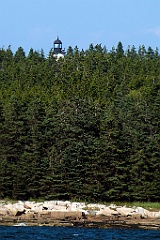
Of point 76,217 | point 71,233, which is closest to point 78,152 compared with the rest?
point 76,217

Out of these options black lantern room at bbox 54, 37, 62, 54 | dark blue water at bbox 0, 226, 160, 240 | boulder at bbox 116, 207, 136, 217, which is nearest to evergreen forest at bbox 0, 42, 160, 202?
boulder at bbox 116, 207, 136, 217

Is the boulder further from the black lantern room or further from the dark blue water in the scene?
the black lantern room

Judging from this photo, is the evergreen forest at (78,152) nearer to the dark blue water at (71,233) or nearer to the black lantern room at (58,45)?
the dark blue water at (71,233)

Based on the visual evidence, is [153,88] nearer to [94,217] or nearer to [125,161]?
[125,161]

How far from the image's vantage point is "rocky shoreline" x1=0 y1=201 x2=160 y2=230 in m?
34.1

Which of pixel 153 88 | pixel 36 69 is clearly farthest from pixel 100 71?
pixel 153 88

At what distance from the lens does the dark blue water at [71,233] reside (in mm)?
28359

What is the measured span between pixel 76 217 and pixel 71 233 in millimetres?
6196

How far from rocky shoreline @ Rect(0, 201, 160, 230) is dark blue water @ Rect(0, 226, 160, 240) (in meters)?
2.01

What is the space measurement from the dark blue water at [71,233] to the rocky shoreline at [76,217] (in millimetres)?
2012

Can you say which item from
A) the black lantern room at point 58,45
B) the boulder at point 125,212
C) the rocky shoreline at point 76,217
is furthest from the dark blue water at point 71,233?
the black lantern room at point 58,45

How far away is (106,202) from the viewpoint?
48156 millimetres

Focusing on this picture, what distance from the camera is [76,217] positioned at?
119 feet

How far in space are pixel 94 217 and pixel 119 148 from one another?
1482cm
